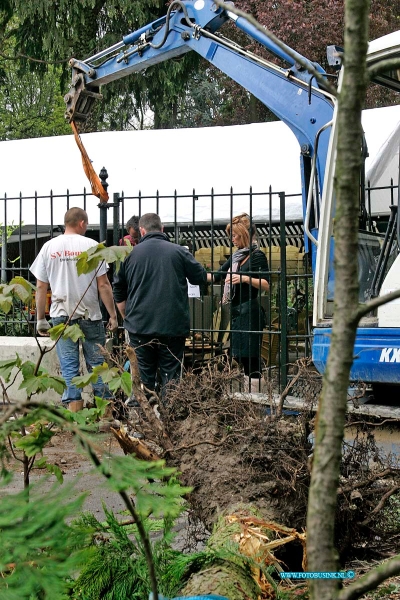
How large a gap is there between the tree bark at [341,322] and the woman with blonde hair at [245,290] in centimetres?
640

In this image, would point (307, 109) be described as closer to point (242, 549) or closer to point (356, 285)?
point (242, 549)

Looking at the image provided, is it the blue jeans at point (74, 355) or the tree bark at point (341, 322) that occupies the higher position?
the tree bark at point (341, 322)

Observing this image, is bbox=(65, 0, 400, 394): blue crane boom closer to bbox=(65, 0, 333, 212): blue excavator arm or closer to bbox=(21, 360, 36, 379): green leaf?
bbox=(65, 0, 333, 212): blue excavator arm

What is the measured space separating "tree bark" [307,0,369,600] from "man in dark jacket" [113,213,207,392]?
5.74m

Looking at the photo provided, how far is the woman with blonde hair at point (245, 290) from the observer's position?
7.84 meters

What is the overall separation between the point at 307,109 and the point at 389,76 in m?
1.54

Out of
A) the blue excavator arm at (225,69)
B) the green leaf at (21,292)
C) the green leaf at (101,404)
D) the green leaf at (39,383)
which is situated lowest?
the green leaf at (101,404)

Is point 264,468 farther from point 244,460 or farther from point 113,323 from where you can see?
point 113,323

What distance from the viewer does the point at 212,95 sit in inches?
1254

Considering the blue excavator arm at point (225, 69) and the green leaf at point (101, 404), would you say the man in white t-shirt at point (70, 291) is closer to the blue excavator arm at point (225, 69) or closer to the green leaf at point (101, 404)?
the blue excavator arm at point (225, 69)

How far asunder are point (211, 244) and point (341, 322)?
6.77 meters

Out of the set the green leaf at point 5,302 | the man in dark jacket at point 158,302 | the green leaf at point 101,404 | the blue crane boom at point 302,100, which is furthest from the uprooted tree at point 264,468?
the man in dark jacket at point 158,302

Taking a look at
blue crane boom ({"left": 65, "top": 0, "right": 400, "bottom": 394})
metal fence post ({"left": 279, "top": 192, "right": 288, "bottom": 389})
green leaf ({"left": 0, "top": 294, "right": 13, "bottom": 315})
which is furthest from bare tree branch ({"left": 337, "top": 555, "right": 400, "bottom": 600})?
metal fence post ({"left": 279, "top": 192, "right": 288, "bottom": 389})

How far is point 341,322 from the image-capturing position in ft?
4.37
